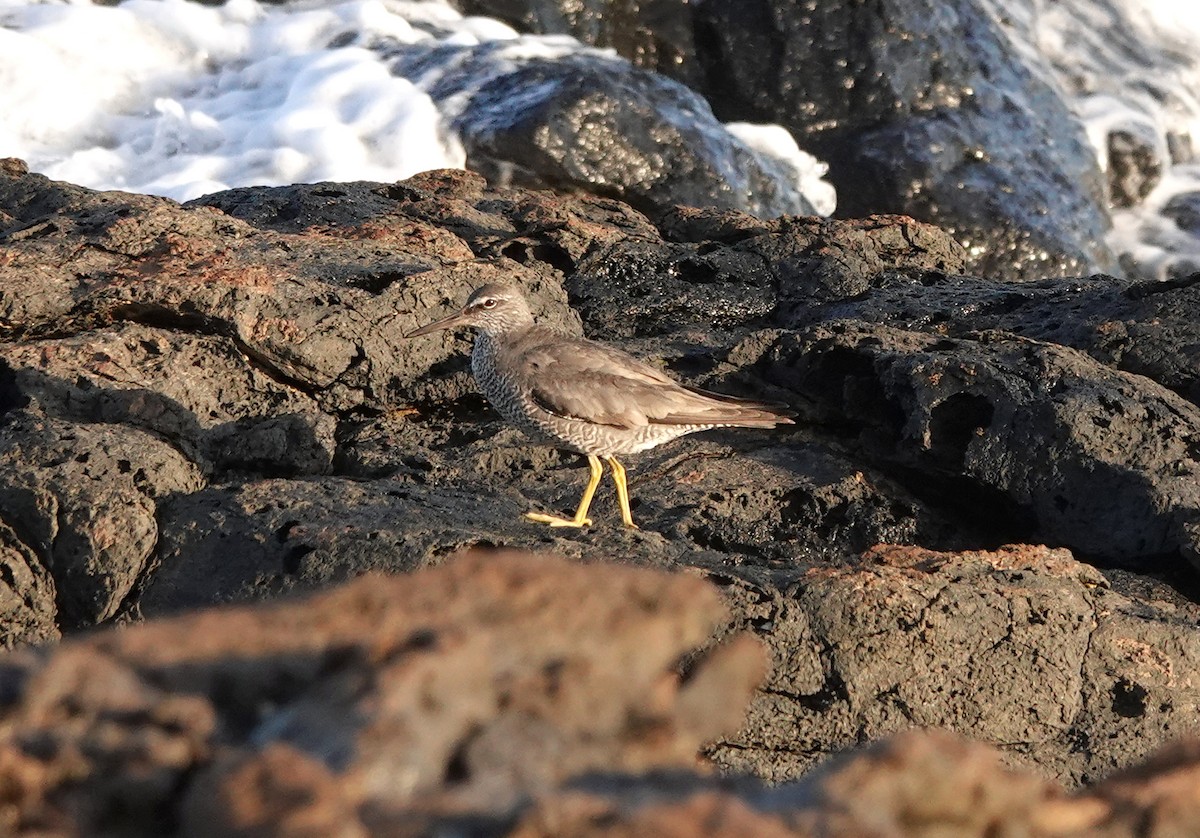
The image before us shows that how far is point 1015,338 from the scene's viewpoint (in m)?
6.38

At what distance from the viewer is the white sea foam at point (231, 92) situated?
15.0 metres

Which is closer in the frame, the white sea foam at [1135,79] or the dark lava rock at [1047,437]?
the dark lava rock at [1047,437]

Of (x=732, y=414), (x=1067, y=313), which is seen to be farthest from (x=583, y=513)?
(x=1067, y=313)

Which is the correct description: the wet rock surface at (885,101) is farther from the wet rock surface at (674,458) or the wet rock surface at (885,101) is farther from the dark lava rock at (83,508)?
the dark lava rock at (83,508)

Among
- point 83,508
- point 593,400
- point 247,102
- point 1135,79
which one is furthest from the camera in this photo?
point 1135,79

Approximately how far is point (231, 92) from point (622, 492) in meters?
12.1

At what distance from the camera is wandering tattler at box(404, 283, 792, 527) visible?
5.99m

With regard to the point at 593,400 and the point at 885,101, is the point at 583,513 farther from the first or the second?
the point at 885,101

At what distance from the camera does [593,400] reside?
6.04 m

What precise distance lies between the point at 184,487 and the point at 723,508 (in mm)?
2067

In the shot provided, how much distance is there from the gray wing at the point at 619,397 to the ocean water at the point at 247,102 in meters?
8.21

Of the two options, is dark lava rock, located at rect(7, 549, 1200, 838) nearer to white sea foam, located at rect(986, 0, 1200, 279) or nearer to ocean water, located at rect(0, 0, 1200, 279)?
ocean water, located at rect(0, 0, 1200, 279)

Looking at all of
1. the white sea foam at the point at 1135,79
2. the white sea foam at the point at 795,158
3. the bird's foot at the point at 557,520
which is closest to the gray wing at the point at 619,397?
the bird's foot at the point at 557,520

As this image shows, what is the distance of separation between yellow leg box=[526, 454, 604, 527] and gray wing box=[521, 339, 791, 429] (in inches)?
9.3
